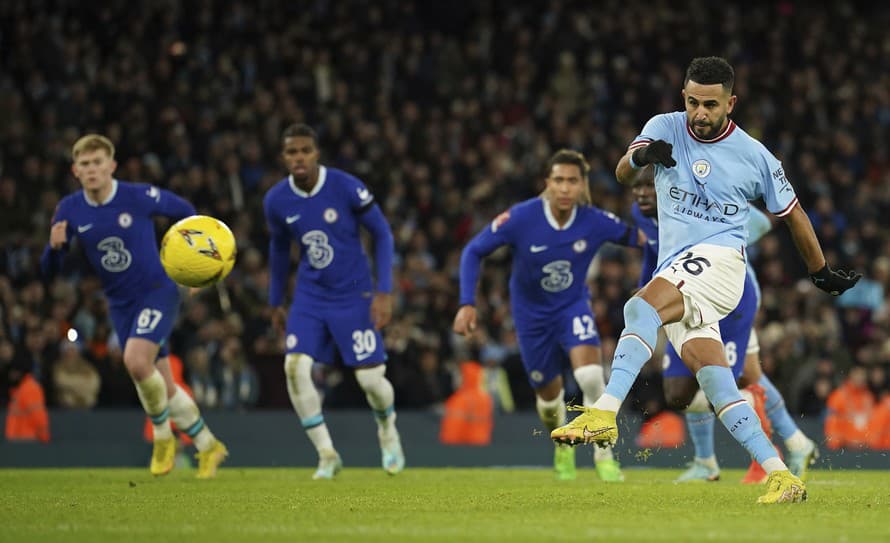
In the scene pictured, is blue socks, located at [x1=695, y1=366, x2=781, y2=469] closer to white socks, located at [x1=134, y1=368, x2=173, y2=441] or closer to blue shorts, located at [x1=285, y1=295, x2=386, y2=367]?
blue shorts, located at [x1=285, y1=295, x2=386, y2=367]

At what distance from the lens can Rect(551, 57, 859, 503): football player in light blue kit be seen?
306 inches

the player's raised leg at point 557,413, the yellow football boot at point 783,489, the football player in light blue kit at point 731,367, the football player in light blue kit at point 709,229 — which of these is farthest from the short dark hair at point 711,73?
the player's raised leg at point 557,413

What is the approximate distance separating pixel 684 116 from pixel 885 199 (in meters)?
17.1

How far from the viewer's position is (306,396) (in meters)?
11.6

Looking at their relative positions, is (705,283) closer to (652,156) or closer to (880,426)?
(652,156)

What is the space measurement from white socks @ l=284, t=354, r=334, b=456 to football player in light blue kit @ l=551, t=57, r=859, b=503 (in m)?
4.21

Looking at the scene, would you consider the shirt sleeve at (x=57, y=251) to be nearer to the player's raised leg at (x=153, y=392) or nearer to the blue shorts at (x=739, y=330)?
the player's raised leg at (x=153, y=392)

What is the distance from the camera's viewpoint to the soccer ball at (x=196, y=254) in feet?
32.6

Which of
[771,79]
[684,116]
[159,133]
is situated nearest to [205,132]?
[159,133]

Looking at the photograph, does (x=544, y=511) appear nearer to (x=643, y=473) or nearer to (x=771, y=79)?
(x=643, y=473)

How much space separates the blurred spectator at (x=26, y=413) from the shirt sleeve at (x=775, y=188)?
9.78m

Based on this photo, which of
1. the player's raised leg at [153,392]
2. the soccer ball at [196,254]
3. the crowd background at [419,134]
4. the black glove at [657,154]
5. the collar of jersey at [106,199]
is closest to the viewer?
the black glove at [657,154]

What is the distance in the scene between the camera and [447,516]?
7168 millimetres

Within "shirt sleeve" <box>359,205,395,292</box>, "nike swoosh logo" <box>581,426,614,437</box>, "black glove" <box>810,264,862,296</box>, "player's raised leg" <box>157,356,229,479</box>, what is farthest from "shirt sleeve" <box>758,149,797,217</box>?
"player's raised leg" <box>157,356,229,479</box>
